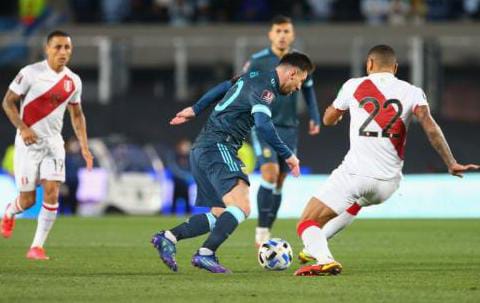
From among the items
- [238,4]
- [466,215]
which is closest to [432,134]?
[466,215]

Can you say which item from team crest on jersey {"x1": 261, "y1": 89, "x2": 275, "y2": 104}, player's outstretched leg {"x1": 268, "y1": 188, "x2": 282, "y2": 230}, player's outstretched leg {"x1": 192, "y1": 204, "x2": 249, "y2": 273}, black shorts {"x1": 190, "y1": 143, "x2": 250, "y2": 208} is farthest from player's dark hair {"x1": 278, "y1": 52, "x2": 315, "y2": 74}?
player's outstretched leg {"x1": 268, "y1": 188, "x2": 282, "y2": 230}

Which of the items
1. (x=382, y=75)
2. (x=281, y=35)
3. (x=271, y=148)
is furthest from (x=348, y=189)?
(x=281, y=35)

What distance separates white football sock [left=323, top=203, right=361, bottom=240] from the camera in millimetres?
10969

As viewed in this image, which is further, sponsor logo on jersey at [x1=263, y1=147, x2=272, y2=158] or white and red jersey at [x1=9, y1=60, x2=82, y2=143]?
sponsor logo on jersey at [x1=263, y1=147, x2=272, y2=158]

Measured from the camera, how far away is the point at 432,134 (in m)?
10.0

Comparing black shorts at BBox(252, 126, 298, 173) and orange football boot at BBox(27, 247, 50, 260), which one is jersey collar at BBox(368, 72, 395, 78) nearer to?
black shorts at BBox(252, 126, 298, 173)

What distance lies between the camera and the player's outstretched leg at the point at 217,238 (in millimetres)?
10344

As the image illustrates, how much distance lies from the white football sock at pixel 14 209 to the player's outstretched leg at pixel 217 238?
3158 millimetres

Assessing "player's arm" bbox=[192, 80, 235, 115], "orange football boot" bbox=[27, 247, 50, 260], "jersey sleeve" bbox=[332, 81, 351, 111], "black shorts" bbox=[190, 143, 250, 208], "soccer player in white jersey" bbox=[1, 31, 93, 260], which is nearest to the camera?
"jersey sleeve" bbox=[332, 81, 351, 111]

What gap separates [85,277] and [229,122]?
1841 millimetres

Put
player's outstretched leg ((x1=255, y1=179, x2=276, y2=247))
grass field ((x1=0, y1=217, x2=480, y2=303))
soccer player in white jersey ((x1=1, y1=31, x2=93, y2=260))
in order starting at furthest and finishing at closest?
player's outstretched leg ((x1=255, y1=179, x2=276, y2=247))
soccer player in white jersey ((x1=1, y1=31, x2=93, y2=260))
grass field ((x1=0, y1=217, x2=480, y2=303))

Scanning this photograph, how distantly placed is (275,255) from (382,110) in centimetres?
167

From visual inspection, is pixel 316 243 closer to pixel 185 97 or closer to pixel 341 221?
pixel 341 221

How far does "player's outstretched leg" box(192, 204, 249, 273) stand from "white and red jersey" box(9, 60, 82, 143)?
9.38 ft
